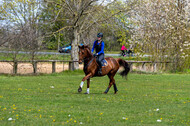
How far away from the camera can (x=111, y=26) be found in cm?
2969

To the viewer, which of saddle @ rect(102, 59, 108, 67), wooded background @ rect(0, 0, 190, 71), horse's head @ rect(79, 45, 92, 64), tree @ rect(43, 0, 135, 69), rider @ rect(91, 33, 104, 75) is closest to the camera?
horse's head @ rect(79, 45, 92, 64)

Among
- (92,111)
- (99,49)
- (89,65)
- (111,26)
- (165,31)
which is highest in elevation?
(111,26)

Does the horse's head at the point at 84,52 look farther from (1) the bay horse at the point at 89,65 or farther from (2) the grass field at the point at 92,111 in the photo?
(2) the grass field at the point at 92,111

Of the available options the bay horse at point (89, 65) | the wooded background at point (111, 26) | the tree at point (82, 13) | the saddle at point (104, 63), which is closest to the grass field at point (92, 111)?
the bay horse at point (89, 65)

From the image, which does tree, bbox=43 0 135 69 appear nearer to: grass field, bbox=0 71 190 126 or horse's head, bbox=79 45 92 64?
horse's head, bbox=79 45 92 64

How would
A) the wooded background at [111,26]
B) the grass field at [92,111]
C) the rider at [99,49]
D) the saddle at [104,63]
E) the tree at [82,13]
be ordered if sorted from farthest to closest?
the tree at [82,13] → the wooded background at [111,26] → the saddle at [104,63] → the rider at [99,49] → the grass field at [92,111]

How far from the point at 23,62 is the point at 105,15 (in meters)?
7.95

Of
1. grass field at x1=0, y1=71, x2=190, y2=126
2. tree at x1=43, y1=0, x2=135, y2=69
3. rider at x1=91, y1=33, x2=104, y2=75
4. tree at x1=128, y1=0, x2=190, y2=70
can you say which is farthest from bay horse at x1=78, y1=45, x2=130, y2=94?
tree at x1=128, y1=0, x2=190, y2=70

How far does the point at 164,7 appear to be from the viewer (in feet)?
111

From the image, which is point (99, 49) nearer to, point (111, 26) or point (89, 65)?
point (89, 65)

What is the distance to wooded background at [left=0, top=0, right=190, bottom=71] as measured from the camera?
26.8m

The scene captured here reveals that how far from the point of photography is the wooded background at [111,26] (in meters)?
26.8

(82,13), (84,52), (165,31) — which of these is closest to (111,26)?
(82,13)

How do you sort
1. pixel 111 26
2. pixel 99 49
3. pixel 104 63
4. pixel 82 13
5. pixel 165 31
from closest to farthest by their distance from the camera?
pixel 99 49
pixel 104 63
pixel 82 13
pixel 111 26
pixel 165 31
